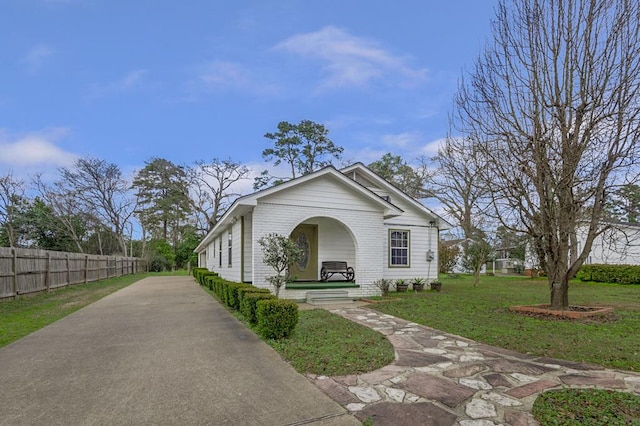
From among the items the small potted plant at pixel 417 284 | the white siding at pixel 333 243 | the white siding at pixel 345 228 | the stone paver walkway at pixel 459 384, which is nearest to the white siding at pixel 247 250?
the white siding at pixel 345 228

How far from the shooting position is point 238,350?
5.54 metres

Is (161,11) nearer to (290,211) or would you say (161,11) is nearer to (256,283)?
(290,211)

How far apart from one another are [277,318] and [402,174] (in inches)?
1107

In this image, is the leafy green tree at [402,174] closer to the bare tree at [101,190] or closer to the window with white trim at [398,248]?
the window with white trim at [398,248]

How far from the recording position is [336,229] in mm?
14047

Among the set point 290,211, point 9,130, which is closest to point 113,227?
point 9,130

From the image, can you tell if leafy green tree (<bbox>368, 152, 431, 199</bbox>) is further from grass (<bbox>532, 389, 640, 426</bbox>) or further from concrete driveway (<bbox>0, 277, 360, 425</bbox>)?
grass (<bbox>532, 389, 640, 426</bbox>)

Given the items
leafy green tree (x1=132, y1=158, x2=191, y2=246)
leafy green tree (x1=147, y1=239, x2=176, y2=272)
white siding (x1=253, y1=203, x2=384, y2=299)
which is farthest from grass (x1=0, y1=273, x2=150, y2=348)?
leafy green tree (x1=147, y1=239, x2=176, y2=272)

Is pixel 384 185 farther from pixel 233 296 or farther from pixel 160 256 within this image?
pixel 160 256

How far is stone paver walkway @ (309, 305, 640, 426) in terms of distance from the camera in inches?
130

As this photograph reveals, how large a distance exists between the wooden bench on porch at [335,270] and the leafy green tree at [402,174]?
18.9 m

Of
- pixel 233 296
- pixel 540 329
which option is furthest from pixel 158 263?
pixel 540 329

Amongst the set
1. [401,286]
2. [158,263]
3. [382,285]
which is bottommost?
[158,263]

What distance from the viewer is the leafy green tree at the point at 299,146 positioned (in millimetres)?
31906
